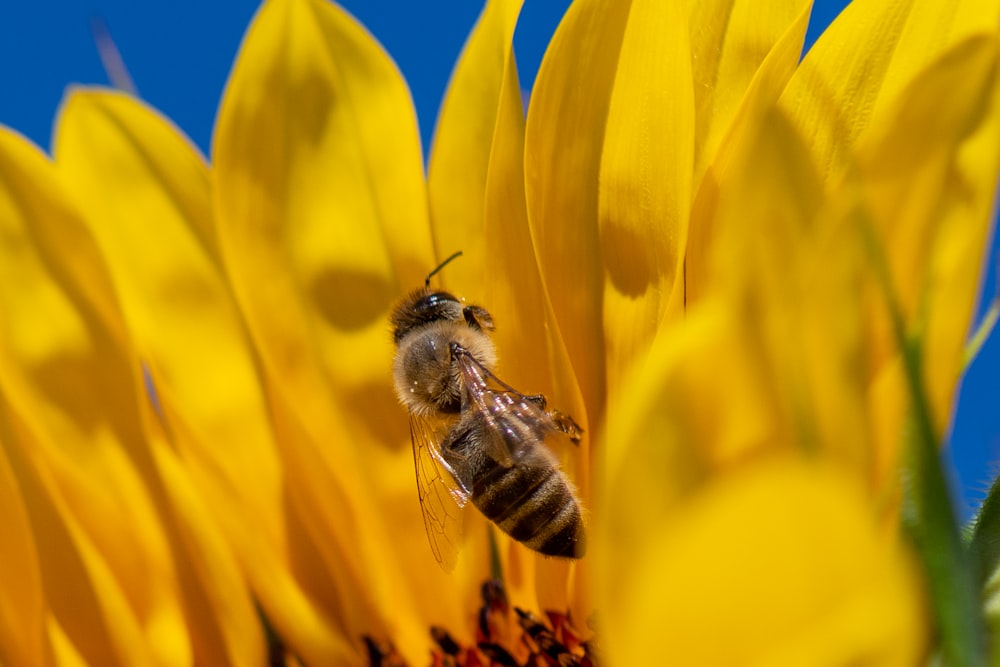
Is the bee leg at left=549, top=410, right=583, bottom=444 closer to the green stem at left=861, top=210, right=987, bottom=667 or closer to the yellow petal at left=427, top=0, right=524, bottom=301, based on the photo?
the yellow petal at left=427, top=0, right=524, bottom=301

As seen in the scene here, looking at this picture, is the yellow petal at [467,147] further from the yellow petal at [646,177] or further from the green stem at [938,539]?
the green stem at [938,539]

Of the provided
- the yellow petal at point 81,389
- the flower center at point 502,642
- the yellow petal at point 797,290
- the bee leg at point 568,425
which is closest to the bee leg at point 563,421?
the bee leg at point 568,425

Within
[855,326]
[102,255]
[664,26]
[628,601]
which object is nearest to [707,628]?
[628,601]

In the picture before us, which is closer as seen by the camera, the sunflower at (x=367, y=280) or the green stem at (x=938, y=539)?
the green stem at (x=938, y=539)

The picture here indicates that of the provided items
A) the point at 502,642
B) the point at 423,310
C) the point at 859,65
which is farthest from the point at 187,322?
the point at 859,65

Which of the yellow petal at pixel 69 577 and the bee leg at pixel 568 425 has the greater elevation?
the yellow petal at pixel 69 577
